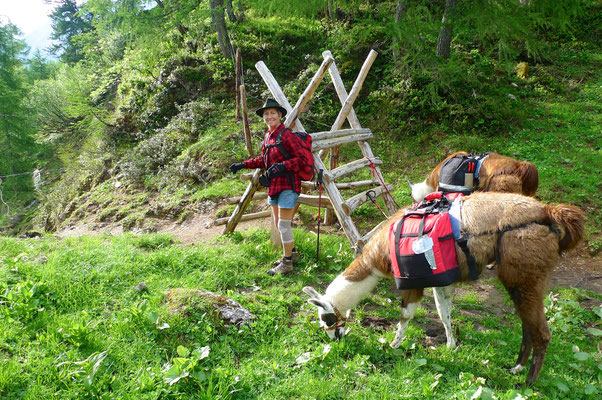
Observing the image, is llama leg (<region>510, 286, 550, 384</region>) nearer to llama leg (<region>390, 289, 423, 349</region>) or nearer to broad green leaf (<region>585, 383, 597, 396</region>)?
broad green leaf (<region>585, 383, 597, 396</region>)

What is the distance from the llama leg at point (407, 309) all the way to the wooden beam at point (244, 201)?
3.34m

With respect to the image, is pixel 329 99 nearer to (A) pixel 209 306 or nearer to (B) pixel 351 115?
(B) pixel 351 115

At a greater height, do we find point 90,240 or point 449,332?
point 90,240

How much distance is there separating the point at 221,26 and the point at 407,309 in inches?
495

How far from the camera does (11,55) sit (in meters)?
23.2

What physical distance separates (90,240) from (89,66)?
66.2 feet

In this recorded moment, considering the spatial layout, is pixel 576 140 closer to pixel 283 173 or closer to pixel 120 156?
pixel 283 173

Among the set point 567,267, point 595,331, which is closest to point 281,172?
point 595,331

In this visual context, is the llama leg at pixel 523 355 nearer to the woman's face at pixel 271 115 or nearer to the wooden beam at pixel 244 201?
the woman's face at pixel 271 115

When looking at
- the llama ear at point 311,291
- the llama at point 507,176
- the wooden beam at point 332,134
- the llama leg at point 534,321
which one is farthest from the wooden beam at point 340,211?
the llama leg at point 534,321

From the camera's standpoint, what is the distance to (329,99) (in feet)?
35.2

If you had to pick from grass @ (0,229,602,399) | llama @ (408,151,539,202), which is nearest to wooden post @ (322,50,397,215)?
llama @ (408,151,539,202)

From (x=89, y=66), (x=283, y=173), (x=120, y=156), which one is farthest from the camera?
(x=89, y=66)

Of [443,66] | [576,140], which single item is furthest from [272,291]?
[576,140]
